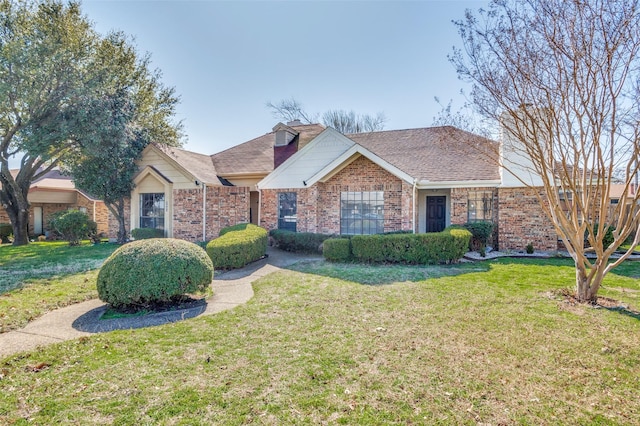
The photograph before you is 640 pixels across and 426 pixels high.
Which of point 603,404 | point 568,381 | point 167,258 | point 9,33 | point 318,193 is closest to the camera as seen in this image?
point 603,404

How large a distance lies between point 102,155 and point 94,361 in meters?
14.5

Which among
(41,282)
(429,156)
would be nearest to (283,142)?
(429,156)

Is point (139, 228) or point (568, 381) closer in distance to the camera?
point (568, 381)

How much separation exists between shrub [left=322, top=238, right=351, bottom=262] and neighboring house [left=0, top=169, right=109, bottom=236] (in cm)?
1969

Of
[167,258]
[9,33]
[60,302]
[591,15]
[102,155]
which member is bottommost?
[60,302]

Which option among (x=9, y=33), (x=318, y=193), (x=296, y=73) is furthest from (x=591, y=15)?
(x=9, y=33)

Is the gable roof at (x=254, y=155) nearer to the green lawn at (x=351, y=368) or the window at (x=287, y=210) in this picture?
the window at (x=287, y=210)

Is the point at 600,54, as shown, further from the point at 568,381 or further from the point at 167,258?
the point at 167,258

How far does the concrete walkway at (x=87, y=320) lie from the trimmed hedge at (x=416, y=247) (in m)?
4.44

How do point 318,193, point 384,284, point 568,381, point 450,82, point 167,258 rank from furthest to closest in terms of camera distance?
point 318,193 < point 450,82 < point 384,284 < point 167,258 < point 568,381

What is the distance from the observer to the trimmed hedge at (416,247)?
36.4 feet

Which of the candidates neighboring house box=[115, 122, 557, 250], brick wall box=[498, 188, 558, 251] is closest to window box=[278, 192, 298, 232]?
neighboring house box=[115, 122, 557, 250]

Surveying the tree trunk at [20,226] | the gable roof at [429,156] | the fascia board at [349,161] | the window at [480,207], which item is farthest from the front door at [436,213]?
the tree trunk at [20,226]

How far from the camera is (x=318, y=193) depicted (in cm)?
1549
